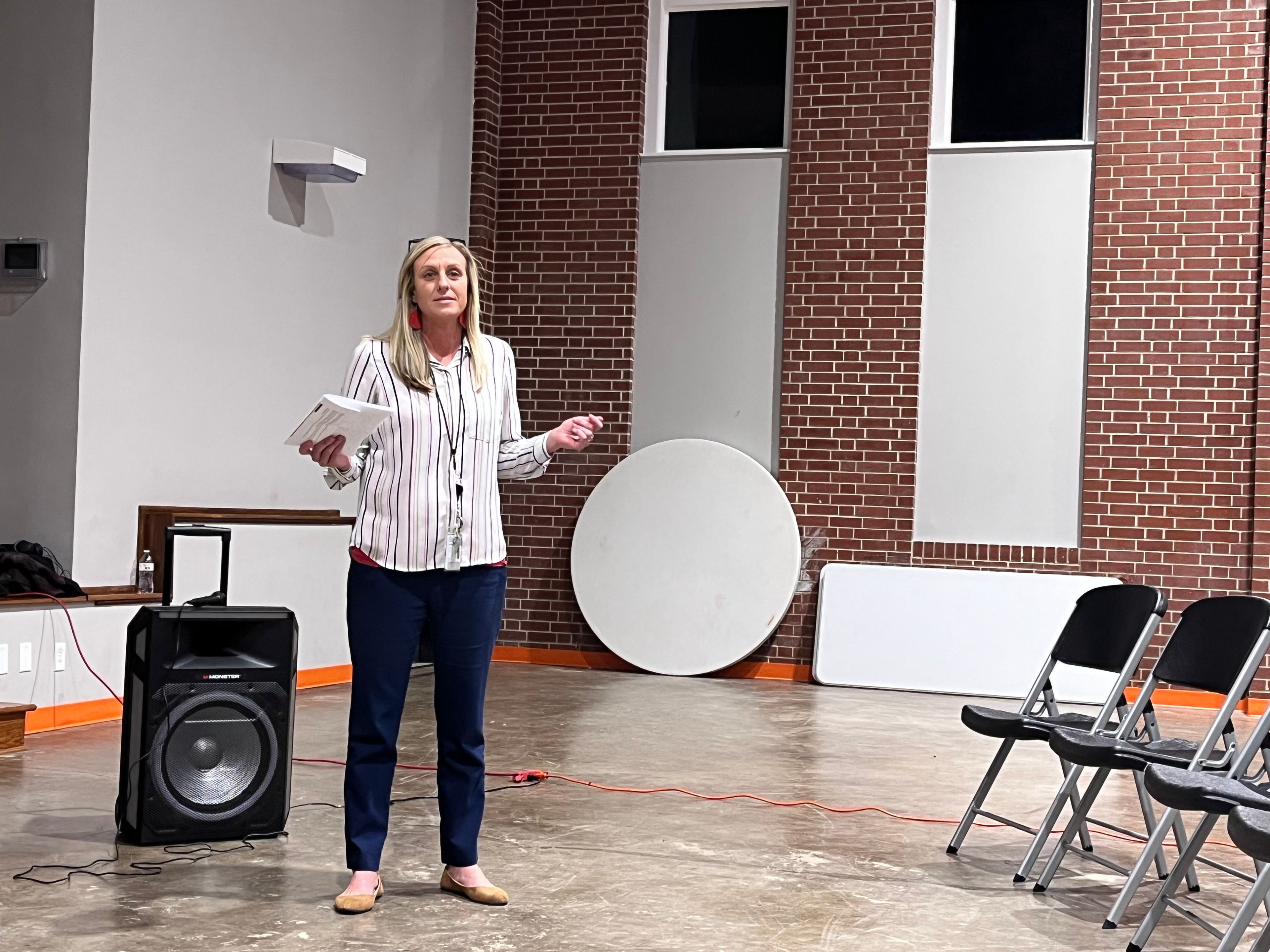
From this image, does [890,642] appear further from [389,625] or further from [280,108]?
[389,625]

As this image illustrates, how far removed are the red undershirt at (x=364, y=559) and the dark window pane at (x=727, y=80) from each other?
6.21 meters

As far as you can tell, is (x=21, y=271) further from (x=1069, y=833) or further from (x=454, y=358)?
(x=1069, y=833)

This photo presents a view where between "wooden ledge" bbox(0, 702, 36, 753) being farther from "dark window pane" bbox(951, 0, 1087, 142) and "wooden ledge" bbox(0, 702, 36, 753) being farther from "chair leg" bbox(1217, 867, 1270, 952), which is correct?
"dark window pane" bbox(951, 0, 1087, 142)

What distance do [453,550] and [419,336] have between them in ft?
1.71

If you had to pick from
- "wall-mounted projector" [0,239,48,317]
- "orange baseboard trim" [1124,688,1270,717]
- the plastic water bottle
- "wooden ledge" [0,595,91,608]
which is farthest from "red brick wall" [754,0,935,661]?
"wall-mounted projector" [0,239,48,317]

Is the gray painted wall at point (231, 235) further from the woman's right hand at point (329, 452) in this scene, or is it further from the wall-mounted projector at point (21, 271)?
the woman's right hand at point (329, 452)

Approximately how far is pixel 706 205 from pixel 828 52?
3.96 feet

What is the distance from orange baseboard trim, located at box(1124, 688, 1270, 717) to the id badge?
5.45 meters

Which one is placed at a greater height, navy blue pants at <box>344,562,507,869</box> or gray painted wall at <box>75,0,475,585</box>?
gray painted wall at <box>75,0,475,585</box>

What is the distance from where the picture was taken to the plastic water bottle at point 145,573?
601 centimetres

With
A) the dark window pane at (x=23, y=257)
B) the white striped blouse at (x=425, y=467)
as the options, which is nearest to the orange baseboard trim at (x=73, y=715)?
the dark window pane at (x=23, y=257)

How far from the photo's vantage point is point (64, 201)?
5738 mm

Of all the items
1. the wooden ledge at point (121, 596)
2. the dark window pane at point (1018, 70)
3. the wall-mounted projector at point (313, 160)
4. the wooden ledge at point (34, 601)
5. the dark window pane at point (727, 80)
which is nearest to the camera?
the wooden ledge at point (34, 601)

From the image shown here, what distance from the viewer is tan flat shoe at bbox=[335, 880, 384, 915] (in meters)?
3.11
